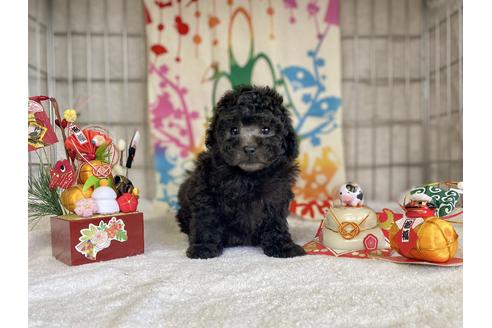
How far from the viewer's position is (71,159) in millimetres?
1613

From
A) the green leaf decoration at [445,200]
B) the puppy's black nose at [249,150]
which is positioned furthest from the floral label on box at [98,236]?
the green leaf decoration at [445,200]

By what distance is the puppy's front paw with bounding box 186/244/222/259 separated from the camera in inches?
61.9

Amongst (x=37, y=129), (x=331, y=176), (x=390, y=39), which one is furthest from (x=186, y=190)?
(x=390, y=39)

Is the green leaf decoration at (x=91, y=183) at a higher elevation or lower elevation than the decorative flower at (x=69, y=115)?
lower

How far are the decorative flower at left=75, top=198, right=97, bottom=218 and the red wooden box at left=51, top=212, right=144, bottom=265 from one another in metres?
0.02

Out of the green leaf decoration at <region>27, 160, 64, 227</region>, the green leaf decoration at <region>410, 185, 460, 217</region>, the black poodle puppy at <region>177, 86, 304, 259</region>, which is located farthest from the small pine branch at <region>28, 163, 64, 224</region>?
the green leaf decoration at <region>410, 185, 460, 217</region>

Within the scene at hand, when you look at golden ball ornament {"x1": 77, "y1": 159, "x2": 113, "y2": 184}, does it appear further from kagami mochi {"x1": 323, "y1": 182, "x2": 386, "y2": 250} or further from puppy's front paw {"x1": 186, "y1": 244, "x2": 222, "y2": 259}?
kagami mochi {"x1": 323, "y1": 182, "x2": 386, "y2": 250}

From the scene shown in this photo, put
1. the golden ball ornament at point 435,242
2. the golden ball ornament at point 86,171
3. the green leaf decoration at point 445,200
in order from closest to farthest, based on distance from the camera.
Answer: the golden ball ornament at point 435,242 → the golden ball ornament at point 86,171 → the green leaf decoration at point 445,200

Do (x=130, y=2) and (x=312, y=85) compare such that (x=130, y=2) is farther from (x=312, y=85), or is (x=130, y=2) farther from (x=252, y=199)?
(x=252, y=199)

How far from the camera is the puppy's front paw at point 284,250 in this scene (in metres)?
1.58

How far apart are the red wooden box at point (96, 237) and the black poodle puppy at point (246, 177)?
0.71ft

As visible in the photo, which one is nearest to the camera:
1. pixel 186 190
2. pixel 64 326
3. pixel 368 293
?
pixel 64 326

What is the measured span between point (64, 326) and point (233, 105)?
2.99 feet

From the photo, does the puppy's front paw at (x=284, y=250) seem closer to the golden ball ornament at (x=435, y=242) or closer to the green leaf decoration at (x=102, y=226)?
the golden ball ornament at (x=435, y=242)
